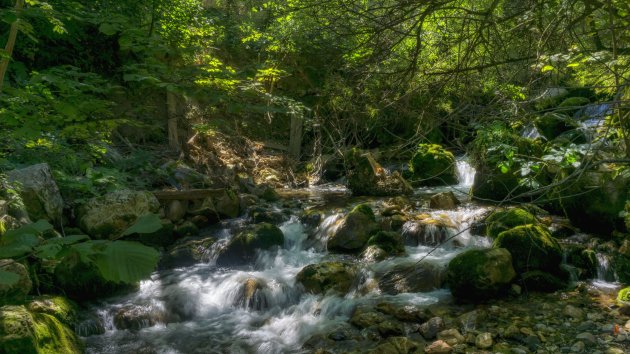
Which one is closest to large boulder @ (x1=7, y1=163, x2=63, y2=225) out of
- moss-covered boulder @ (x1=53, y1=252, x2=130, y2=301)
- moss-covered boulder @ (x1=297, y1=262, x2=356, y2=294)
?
moss-covered boulder @ (x1=53, y1=252, x2=130, y2=301)

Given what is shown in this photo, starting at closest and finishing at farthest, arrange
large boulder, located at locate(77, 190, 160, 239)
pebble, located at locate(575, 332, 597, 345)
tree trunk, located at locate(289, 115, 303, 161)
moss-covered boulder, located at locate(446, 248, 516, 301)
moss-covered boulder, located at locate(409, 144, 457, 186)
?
pebble, located at locate(575, 332, 597, 345)
moss-covered boulder, located at locate(446, 248, 516, 301)
large boulder, located at locate(77, 190, 160, 239)
moss-covered boulder, located at locate(409, 144, 457, 186)
tree trunk, located at locate(289, 115, 303, 161)

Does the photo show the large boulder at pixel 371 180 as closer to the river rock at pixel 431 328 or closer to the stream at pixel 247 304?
the stream at pixel 247 304

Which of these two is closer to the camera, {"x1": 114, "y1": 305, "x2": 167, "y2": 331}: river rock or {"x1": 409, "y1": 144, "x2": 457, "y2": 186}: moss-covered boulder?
{"x1": 114, "y1": 305, "x2": 167, "y2": 331}: river rock

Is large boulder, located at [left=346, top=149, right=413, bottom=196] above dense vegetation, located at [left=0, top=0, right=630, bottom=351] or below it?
below

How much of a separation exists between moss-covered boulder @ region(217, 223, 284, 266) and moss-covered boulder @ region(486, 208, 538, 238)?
3458 millimetres

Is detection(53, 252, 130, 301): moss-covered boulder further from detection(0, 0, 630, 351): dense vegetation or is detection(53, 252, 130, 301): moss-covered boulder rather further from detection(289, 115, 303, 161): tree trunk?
detection(289, 115, 303, 161): tree trunk

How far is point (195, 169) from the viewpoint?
39.2ft

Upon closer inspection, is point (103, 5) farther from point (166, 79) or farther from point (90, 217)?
point (166, 79)

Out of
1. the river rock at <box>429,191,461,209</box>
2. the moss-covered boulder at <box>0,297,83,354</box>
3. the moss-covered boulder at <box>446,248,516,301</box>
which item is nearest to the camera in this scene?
the moss-covered boulder at <box>0,297,83,354</box>

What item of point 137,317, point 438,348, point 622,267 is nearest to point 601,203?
point 622,267

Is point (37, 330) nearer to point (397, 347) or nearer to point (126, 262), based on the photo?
point (397, 347)

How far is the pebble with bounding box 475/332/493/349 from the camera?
434 cm

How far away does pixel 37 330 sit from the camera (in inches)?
150

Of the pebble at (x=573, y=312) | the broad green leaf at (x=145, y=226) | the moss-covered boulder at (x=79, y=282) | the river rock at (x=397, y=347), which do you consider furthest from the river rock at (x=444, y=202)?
the broad green leaf at (x=145, y=226)
